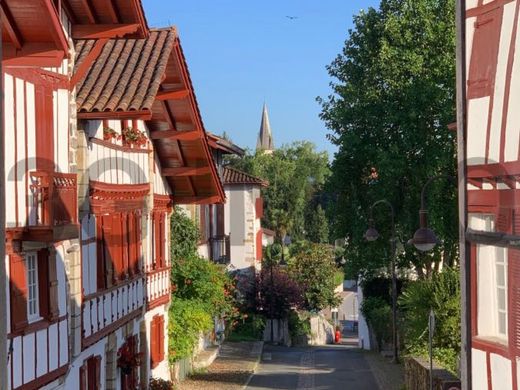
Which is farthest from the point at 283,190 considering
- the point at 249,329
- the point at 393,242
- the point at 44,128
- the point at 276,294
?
the point at 44,128

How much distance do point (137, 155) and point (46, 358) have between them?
848cm

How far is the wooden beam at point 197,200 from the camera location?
26609 mm

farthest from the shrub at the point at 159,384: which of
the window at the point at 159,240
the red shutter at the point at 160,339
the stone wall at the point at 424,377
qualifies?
the stone wall at the point at 424,377

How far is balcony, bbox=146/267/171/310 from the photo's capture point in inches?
950

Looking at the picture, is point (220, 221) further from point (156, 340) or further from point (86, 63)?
point (86, 63)

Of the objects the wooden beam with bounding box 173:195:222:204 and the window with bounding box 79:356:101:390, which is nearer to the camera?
the window with bounding box 79:356:101:390

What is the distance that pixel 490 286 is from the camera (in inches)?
399

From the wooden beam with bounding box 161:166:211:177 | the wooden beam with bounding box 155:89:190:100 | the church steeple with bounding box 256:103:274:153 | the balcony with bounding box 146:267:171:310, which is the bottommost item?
the balcony with bounding box 146:267:171:310

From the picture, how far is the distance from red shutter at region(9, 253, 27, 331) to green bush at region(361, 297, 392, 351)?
85.1 feet

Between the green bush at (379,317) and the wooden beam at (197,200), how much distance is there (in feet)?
45.4

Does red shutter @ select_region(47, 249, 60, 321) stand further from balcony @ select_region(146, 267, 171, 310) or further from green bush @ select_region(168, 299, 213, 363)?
green bush @ select_region(168, 299, 213, 363)

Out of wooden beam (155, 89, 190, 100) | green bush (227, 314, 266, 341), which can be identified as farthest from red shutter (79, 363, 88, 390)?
green bush (227, 314, 266, 341)

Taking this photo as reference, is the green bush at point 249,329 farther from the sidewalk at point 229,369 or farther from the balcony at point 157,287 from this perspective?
the balcony at point 157,287

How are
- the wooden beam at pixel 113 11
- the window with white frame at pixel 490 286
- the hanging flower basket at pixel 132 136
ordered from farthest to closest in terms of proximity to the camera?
1. the hanging flower basket at pixel 132 136
2. the wooden beam at pixel 113 11
3. the window with white frame at pixel 490 286
